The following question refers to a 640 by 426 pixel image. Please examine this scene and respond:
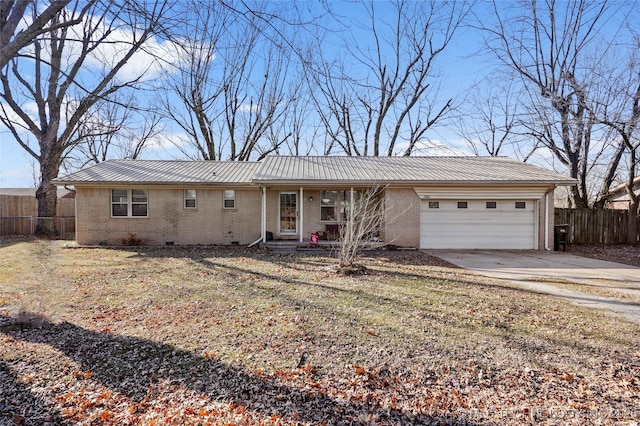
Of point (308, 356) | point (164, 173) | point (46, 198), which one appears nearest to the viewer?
point (308, 356)

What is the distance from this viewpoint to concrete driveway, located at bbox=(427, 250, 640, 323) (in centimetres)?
642

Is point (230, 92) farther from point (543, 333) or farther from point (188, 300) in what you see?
point (543, 333)

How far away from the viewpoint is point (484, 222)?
1334 cm

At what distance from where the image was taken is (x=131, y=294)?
6719mm

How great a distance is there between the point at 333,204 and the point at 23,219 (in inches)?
648

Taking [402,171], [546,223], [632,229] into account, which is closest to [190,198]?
[402,171]

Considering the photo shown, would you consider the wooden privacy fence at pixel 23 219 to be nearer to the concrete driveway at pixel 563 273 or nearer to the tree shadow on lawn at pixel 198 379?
the tree shadow on lawn at pixel 198 379

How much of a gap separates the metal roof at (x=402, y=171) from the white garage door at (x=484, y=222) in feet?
3.35

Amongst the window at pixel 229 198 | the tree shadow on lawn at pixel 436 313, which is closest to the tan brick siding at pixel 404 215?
the tree shadow on lawn at pixel 436 313

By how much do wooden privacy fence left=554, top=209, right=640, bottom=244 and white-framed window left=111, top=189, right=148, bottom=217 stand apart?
18.0m

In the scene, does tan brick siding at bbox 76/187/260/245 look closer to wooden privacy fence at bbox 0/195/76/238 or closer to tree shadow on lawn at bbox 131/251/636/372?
tree shadow on lawn at bbox 131/251/636/372

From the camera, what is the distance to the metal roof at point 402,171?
41.8 ft

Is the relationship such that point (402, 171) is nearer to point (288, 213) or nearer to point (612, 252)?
point (288, 213)

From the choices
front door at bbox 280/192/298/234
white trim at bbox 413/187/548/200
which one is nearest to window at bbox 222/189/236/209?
front door at bbox 280/192/298/234
